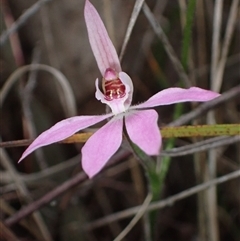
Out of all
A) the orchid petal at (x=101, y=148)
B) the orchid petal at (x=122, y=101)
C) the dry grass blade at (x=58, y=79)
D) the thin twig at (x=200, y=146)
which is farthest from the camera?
the dry grass blade at (x=58, y=79)

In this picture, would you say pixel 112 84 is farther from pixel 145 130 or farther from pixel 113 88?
pixel 145 130

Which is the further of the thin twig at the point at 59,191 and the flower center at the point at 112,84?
the thin twig at the point at 59,191

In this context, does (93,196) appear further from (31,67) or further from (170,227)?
(31,67)

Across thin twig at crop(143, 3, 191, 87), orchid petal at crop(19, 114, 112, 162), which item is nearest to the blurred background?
thin twig at crop(143, 3, 191, 87)

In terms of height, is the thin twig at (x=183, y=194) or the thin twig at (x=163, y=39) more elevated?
the thin twig at (x=163, y=39)

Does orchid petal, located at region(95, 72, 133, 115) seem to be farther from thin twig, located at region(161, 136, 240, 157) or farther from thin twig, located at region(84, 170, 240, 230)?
thin twig, located at region(84, 170, 240, 230)

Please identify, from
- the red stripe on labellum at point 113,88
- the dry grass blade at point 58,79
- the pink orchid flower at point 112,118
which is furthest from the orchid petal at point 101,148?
the dry grass blade at point 58,79

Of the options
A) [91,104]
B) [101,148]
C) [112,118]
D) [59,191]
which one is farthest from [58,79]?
[101,148]

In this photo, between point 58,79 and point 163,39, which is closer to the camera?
point 163,39

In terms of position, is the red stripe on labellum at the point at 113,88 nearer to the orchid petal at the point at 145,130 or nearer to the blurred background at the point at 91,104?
the orchid petal at the point at 145,130
